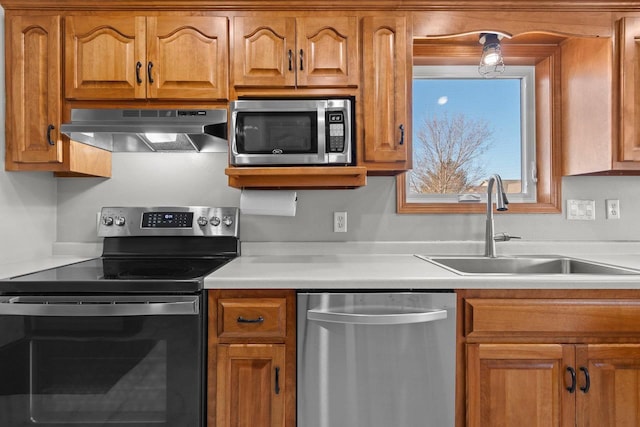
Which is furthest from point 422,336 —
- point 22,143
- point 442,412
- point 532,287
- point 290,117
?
point 22,143

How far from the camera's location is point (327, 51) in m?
1.77

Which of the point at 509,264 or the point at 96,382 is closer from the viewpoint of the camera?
the point at 96,382

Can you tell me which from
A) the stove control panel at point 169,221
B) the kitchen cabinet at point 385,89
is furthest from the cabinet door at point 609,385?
the stove control panel at point 169,221

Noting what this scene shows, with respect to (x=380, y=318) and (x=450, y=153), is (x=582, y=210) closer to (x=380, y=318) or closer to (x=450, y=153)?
(x=450, y=153)

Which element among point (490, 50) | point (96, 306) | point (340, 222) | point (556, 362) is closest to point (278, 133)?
point (340, 222)

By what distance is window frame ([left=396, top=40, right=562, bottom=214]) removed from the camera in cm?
212

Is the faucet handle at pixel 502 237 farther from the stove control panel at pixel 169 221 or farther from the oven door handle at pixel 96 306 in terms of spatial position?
the oven door handle at pixel 96 306

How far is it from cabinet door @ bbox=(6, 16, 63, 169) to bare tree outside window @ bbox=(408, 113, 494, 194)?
1.80 m

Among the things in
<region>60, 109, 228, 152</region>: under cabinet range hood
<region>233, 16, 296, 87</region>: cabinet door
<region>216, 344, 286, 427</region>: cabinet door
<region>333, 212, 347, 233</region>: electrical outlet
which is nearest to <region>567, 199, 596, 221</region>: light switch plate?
<region>333, 212, 347, 233</region>: electrical outlet

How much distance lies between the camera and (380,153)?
5.81 feet

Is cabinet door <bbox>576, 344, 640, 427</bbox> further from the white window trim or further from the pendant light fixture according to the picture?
the pendant light fixture

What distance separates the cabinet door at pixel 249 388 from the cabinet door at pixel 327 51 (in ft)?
3.81

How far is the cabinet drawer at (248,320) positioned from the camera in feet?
4.59

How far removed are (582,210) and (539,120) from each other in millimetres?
543
